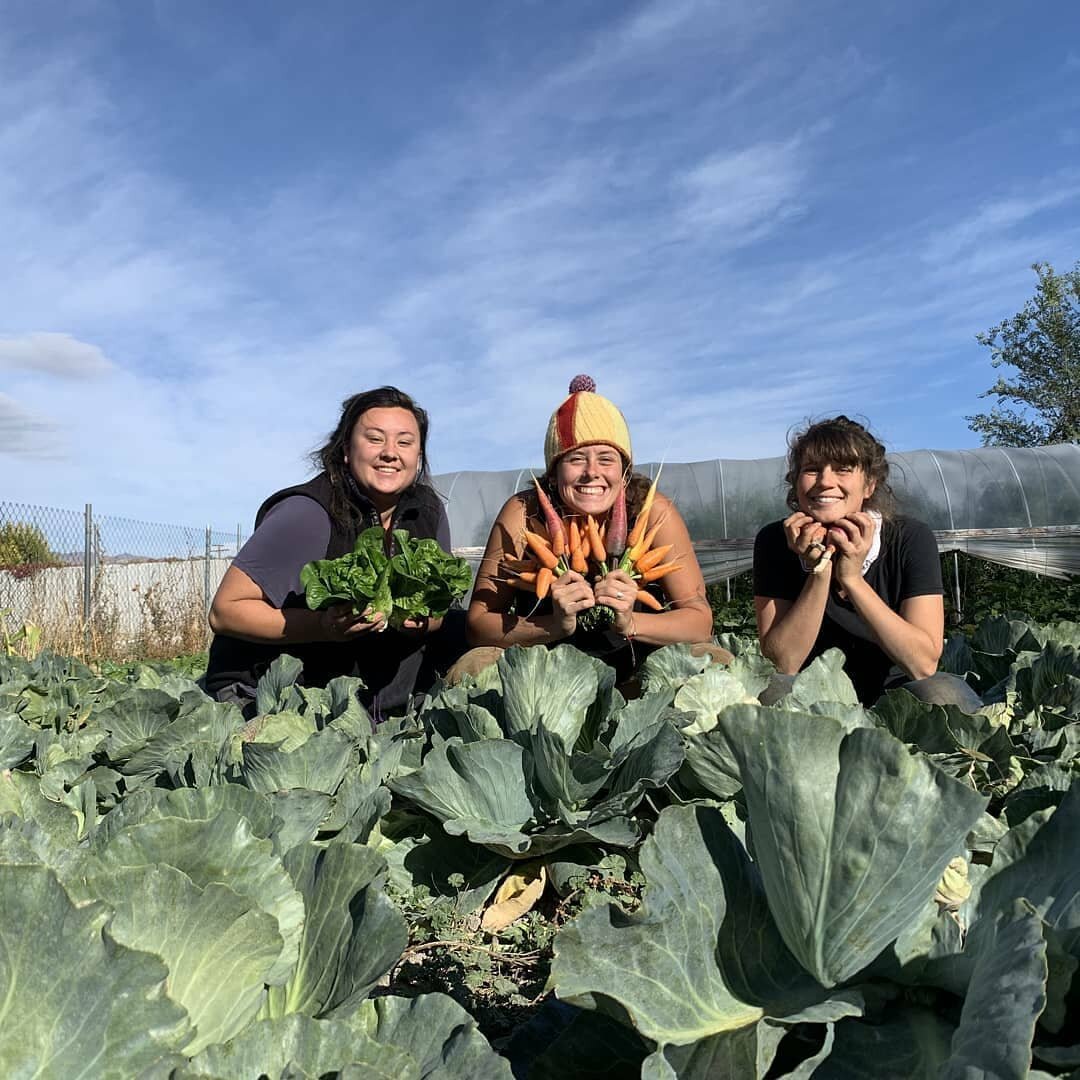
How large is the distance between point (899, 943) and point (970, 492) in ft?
45.9

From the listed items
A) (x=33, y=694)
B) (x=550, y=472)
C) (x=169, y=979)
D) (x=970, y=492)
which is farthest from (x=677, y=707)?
(x=970, y=492)

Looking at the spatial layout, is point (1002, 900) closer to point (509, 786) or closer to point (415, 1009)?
point (415, 1009)

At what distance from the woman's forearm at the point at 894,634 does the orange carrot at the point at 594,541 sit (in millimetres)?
861

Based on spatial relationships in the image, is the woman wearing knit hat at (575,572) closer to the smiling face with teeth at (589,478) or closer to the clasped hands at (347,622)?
the smiling face with teeth at (589,478)

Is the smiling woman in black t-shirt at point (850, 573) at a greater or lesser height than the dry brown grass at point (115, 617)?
greater

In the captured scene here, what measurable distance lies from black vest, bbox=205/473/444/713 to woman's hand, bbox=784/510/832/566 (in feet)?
5.20

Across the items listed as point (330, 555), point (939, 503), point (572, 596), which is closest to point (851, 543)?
point (572, 596)

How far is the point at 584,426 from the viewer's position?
346 centimetres

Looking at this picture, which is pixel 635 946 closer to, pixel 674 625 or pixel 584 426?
pixel 674 625

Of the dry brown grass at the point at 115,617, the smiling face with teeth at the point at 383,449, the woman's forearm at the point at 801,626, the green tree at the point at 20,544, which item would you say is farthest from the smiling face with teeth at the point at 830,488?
the green tree at the point at 20,544

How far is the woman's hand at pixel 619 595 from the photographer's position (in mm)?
2988

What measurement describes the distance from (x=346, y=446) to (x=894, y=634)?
2.23 meters

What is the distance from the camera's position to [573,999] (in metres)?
0.84

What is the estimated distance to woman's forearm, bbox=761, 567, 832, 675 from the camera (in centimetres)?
313
